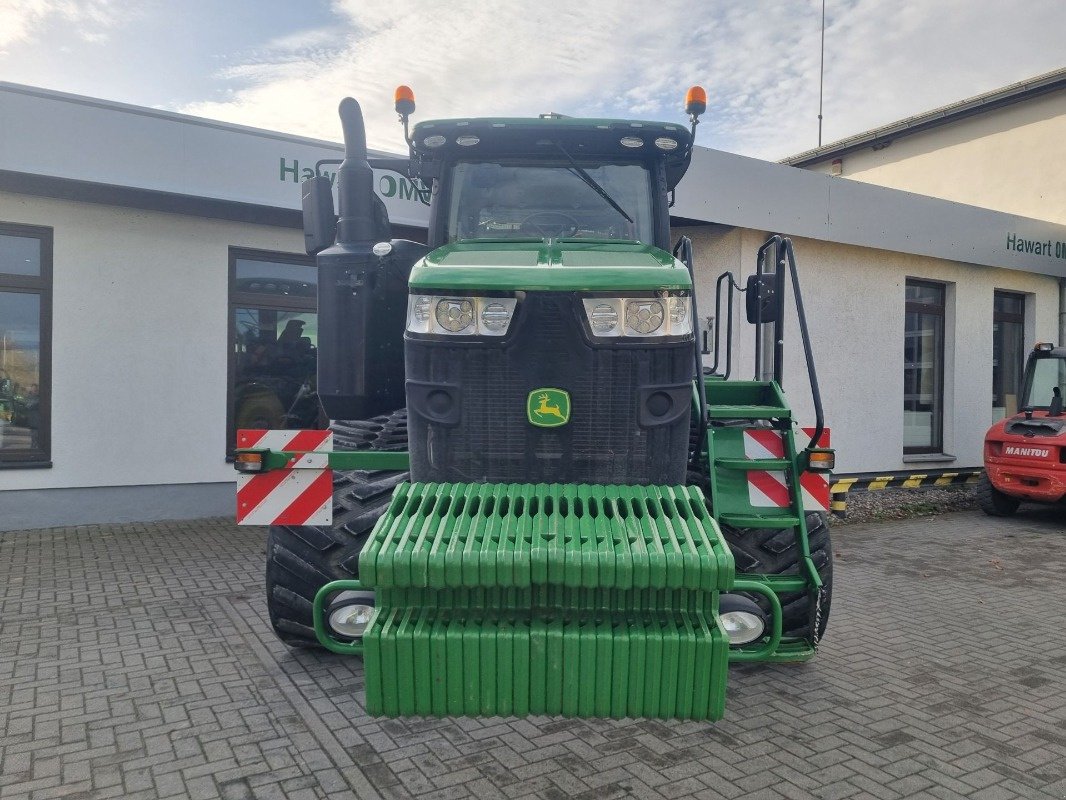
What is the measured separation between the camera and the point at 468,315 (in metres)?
3.32

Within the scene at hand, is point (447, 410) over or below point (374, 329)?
below

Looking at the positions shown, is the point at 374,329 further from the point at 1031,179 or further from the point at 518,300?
the point at 1031,179

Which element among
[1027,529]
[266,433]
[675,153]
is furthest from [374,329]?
[1027,529]

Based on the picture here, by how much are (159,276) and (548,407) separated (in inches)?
261

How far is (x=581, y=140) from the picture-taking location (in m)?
4.27

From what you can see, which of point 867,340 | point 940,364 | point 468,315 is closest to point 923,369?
point 940,364

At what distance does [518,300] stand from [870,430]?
965cm

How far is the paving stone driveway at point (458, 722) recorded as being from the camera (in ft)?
11.0

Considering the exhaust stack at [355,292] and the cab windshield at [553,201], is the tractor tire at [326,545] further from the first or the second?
the cab windshield at [553,201]

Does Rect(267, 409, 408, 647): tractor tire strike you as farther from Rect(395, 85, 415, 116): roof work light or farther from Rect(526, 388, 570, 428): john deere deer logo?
Rect(395, 85, 415, 116): roof work light

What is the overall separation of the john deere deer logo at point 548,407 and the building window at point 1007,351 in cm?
1264

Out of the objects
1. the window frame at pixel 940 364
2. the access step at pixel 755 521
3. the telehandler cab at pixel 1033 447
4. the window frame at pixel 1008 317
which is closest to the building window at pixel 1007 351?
the window frame at pixel 1008 317

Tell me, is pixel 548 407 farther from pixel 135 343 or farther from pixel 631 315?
pixel 135 343

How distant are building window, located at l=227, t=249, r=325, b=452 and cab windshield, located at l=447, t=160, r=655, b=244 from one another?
509 cm
